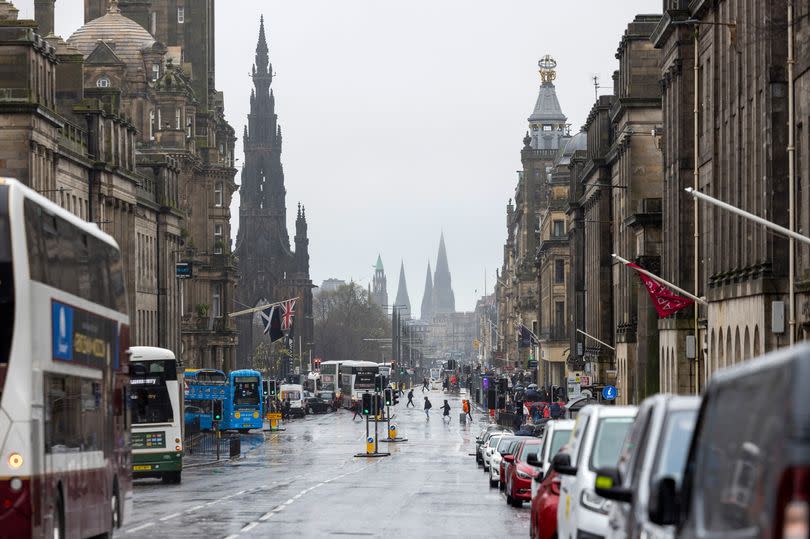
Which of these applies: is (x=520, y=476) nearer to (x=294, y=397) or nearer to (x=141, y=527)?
(x=141, y=527)

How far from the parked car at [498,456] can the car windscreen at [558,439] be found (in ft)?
62.8

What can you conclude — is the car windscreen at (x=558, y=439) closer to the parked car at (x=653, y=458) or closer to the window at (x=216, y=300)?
the parked car at (x=653, y=458)

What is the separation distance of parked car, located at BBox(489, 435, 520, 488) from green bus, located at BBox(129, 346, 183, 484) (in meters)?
8.52

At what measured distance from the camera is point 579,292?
101500mm

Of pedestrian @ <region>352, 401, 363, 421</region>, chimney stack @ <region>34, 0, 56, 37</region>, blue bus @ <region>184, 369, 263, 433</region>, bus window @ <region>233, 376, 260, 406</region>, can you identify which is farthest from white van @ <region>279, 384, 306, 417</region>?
chimney stack @ <region>34, 0, 56, 37</region>

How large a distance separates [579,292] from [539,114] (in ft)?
314

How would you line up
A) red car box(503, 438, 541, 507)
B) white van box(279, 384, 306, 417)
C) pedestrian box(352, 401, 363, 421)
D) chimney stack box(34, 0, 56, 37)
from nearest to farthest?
1. red car box(503, 438, 541, 507)
2. chimney stack box(34, 0, 56, 37)
3. pedestrian box(352, 401, 363, 421)
4. white van box(279, 384, 306, 417)

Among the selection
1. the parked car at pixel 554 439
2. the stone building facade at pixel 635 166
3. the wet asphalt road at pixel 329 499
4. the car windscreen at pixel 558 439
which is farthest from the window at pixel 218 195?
the car windscreen at pixel 558 439

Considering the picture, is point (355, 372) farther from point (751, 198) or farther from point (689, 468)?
point (689, 468)

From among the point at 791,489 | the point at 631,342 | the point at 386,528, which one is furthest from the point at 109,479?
the point at 631,342

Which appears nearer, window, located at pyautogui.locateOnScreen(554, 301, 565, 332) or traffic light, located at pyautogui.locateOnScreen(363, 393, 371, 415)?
traffic light, located at pyautogui.locateOnScreen(363, 393, 371, 415)

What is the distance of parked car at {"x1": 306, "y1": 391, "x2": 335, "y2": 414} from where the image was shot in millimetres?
141875

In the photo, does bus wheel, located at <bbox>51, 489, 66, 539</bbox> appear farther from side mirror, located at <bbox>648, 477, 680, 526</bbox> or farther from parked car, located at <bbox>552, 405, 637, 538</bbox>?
side mirror, located at <bbox>648, 477, 680, 526</bbox>

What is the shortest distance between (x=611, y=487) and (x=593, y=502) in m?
4.78
